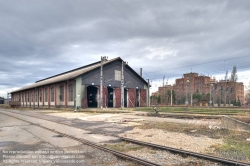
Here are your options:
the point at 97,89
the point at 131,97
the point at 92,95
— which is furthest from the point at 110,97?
the point at 131,97

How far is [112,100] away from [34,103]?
95.5 feet

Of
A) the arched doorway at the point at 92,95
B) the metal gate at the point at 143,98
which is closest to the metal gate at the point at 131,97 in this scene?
the metal gate at the point at 143,98

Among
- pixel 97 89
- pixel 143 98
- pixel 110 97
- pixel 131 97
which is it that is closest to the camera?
pixel 97 89

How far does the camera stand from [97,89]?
45469 mm

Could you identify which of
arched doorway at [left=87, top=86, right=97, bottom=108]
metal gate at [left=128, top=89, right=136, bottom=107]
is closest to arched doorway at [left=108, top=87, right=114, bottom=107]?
arched doorway at [left=87, top=86, right=97, bottom=108]

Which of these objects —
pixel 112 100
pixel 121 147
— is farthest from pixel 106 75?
pixel 121 147

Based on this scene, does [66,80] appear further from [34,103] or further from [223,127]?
[223,127]

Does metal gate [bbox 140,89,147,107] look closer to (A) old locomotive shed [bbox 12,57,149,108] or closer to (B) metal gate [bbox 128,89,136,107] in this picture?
(A) old locomotive shed [bbox 12,57,149,108]

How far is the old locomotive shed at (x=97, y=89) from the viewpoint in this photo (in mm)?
41500

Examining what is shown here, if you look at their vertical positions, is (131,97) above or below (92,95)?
below

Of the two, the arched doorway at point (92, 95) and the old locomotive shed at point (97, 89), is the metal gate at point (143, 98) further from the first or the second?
the arched doorway at point (92, 95)

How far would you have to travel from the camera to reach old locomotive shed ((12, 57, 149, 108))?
41.5 metres

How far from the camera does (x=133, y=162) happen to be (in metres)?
6.44

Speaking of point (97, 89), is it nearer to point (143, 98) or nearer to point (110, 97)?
point (110, 97)
